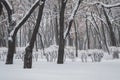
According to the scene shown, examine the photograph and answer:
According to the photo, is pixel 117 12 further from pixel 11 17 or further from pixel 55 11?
pixel 11 17

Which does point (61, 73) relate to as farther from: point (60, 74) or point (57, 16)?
point (57, 16)

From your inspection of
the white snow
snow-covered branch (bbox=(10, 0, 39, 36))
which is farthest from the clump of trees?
the white snow

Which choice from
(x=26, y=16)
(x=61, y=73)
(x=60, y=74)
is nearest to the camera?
(x=60, y=74)

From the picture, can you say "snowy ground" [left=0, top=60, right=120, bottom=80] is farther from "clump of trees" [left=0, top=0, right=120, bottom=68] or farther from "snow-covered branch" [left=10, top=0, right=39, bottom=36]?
"snow-covered branch" [left=10, top=0, right=39, bottom=36]

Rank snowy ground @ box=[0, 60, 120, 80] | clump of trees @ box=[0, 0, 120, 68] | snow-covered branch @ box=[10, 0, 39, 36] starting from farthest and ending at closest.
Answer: snow-covered branch @ box=[10, 0, 39, 36]
clump of trees @ box=[0, 0, 120, 68]
snowy ground @ box=[0, 60, 120, 80]

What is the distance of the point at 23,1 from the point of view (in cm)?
2828

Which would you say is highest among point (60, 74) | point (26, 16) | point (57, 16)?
point (57, 16)

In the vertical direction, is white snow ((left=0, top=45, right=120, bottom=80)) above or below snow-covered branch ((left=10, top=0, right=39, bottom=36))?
below

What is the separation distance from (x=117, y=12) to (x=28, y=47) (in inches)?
827

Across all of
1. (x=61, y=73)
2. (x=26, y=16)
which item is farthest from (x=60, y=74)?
(x=26, y=16)

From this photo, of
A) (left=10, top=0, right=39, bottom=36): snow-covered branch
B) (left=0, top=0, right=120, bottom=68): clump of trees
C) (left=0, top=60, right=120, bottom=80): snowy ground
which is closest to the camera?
(left=0, top=60, right=120, bottom=80): snowy ground

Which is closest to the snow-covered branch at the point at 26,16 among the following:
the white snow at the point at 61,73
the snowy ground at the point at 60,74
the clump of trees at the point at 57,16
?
the clump of trees at the point at 57,16

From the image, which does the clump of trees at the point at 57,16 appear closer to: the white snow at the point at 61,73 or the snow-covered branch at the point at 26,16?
the snow-covered branch at the point at 26,16

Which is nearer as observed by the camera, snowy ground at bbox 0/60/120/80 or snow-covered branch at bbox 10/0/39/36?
snowy ground at bbox 0/60/120/80
